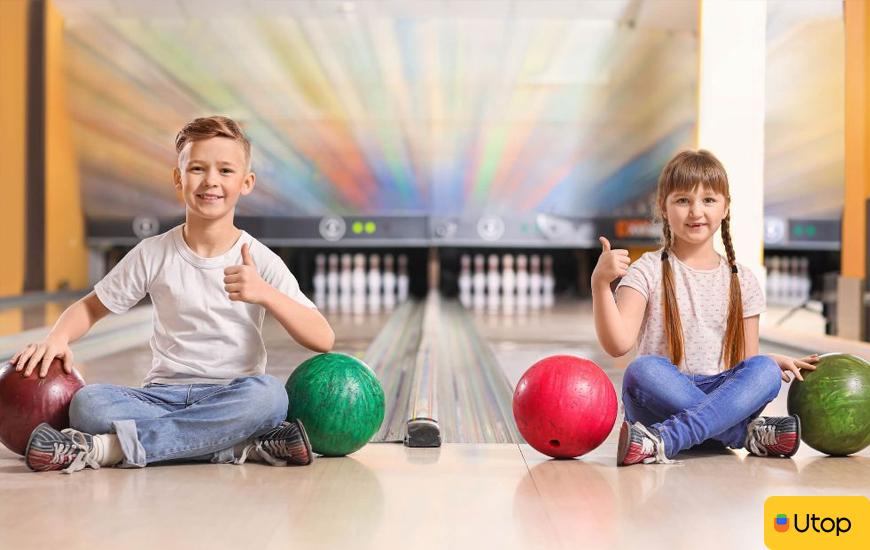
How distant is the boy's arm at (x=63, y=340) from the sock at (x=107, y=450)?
0.19m

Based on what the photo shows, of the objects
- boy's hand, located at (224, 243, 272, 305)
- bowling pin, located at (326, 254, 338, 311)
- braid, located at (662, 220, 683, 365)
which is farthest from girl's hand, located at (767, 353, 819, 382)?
bowling pin, located at (326, 254, 338, 311)

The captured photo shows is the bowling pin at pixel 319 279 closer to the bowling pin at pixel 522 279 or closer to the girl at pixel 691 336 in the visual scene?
the bowling pin at pixel 522 279

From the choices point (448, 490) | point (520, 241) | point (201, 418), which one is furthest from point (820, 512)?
point (520, 241)

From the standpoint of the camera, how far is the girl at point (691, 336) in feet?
7.08

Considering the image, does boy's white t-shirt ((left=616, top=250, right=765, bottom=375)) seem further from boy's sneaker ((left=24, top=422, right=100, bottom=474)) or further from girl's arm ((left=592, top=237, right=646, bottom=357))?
boy's sneaker ((left=24, top=422, right=100, bottom=474))

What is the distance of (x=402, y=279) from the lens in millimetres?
7965

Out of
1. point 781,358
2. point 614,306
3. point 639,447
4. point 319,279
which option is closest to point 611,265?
point 614,306

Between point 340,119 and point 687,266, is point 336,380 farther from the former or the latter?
point 340,119

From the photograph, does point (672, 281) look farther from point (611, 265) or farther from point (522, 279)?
point (522, 279)

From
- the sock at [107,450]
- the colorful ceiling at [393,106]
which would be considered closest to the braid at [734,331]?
the sock at [107,450]

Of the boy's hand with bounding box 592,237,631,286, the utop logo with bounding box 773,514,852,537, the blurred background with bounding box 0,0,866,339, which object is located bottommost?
the utop logo with bounding box 773,514,852,537

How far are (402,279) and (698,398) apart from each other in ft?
19.1

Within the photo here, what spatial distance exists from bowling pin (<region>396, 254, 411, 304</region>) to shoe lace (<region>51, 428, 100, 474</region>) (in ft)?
18.6

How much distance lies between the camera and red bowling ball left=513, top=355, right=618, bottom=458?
2.12 m
